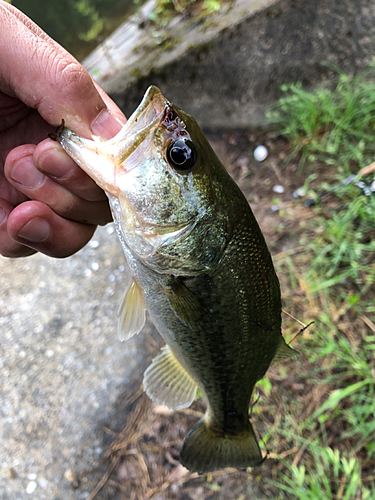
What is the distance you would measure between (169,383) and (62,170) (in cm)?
121

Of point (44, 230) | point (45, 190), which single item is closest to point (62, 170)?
point (45, 190)

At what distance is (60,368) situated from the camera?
9.64ft

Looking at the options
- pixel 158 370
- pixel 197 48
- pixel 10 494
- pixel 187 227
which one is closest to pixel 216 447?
pixel 158 370

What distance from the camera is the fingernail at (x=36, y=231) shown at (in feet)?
5.15

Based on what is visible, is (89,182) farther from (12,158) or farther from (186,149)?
(186,149)

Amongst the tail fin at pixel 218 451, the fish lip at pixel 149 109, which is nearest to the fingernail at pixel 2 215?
the fish lip at pixel 149 109

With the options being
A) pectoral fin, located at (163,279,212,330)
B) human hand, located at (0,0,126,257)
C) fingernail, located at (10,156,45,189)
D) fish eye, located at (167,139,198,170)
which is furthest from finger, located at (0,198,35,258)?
fish eye, located at (167,139,198,170)

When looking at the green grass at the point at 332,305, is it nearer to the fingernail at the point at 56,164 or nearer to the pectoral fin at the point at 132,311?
the pectoral fin at the point at 132,311

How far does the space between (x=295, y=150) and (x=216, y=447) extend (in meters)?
3.00

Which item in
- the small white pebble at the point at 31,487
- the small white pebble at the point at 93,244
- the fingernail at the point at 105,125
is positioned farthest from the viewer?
the small white pebble at the point at 93,244

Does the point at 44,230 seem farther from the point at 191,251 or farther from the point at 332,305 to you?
the point at 332,305

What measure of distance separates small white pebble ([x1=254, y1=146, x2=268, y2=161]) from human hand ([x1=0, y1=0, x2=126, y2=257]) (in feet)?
8.58

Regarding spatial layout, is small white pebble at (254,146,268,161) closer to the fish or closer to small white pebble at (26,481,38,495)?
the fish

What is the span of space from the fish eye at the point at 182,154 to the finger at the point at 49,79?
0.30m
